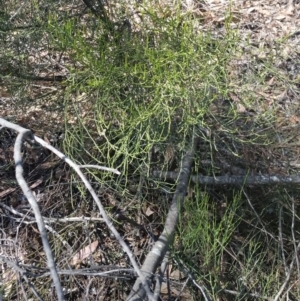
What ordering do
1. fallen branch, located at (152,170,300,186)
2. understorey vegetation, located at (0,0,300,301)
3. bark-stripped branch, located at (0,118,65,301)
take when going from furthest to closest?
fallen branch, located at (152,170,300,186) → understorey vegetation, located at (0,0,300,301) → bark-stripped branch, located at (0,118,65,301)

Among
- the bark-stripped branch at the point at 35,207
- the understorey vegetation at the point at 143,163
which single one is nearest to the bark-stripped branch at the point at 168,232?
the understorey vegetation at the point at 143,163

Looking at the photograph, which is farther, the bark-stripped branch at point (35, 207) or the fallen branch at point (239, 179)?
the fallen branch at point (239, 179)

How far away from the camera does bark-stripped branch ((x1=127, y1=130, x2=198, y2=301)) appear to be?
7.41ft

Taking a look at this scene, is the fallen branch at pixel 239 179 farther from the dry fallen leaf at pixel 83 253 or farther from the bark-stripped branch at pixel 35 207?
the bark-stripped branch at pixel 35 207

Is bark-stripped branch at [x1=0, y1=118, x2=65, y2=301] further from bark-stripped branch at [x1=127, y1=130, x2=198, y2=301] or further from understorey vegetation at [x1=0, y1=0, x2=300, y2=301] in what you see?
understorey vegetation at [x1=0, y1=0, x2=300, y2=301]

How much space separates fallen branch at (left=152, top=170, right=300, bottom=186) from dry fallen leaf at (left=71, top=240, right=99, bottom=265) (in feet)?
1.63

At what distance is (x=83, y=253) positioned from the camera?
9.62ft

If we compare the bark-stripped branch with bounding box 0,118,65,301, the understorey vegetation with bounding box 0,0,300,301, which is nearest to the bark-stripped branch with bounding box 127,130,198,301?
the understorey vegetation with bounding box 0,0,300,301

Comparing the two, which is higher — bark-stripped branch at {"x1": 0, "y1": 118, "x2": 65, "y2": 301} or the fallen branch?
bark-stripped branch at {"x1": 0, "y1": 118, "x2": 65, "y2": 301}

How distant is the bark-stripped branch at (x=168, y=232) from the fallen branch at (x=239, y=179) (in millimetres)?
77

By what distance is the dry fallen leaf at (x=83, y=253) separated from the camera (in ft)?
9.53

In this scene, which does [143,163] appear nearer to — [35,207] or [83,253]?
[83,253]

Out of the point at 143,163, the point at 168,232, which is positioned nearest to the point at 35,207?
the point at 168,232

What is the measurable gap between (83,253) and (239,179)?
892 millimetres
